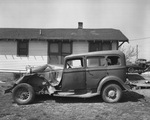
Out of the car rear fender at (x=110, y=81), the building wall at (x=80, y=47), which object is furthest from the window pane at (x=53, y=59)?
the car rear fender at (x=110, y=81)

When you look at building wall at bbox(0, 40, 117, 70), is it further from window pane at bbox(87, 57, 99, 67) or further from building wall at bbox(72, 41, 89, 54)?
window pane at bbox(87, 57, 99, 67)

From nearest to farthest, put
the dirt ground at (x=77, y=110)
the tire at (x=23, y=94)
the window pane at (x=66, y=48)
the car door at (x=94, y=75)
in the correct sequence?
the dirt ground at (x=77, y=110), the tire at (x=23, y=94), the car door at (x=94, y=75), the window pane at (x=66, y=48)

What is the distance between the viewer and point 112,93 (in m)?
6.23

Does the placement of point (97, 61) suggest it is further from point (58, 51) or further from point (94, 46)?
point (58, 51)

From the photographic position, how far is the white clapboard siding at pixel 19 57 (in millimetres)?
13180

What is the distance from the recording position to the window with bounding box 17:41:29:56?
1327 cm

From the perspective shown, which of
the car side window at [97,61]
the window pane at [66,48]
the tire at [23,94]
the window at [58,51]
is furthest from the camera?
the window pane at [66,48]

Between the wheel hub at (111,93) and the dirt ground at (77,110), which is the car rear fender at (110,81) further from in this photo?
the dirt ground at (77,110)

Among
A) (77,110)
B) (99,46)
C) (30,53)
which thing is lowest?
(77,110)

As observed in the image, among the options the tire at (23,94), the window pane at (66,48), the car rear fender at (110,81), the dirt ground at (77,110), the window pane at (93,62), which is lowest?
the dirt ground at (77,110)

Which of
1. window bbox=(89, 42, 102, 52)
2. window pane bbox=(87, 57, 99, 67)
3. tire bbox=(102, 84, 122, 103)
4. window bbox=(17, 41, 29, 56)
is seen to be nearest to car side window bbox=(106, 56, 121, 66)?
window pane bbox=(87, 57, 99, 67)

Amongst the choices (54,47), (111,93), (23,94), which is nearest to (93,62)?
(111,93)

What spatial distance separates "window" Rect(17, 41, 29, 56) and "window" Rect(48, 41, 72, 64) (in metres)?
2.07

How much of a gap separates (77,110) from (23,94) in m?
2.42
